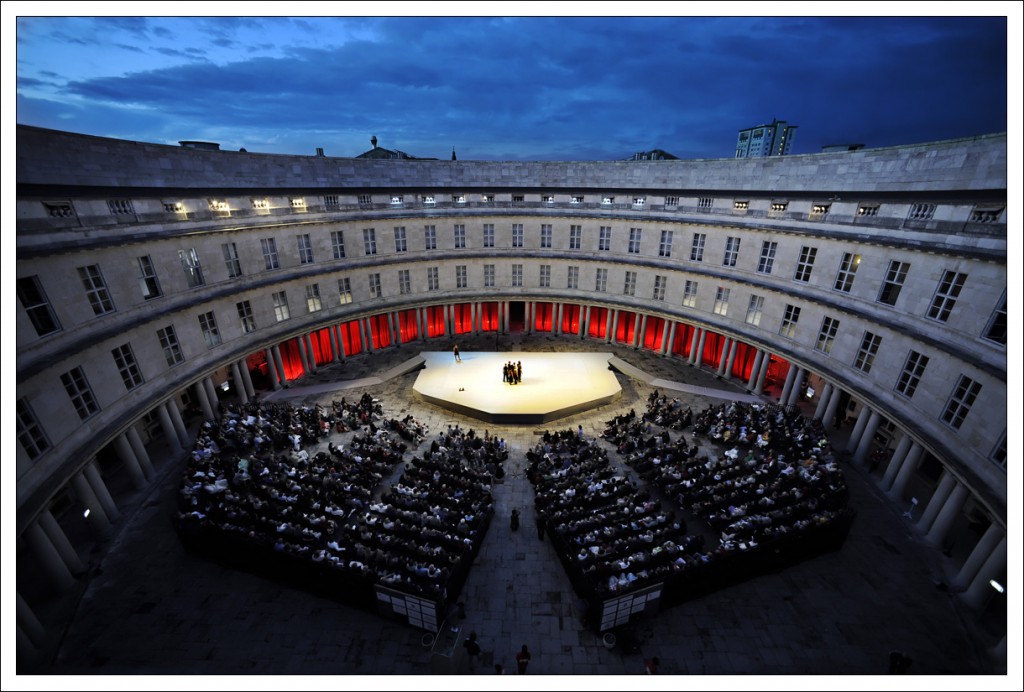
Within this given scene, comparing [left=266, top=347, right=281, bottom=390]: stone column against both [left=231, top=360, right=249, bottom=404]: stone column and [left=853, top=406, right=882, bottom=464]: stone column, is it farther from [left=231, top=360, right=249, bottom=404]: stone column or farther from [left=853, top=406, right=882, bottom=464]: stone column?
[left=853, top=406, right=882, bottom=464]: stone column

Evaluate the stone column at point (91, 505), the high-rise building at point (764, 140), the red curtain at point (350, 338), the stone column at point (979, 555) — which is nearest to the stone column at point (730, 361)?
the stone column at point (979, 555)

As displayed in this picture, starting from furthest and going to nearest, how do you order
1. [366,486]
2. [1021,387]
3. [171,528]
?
[366,486] → [171,528] → [1021,387]

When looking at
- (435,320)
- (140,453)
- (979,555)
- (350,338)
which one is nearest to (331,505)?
(140,453)

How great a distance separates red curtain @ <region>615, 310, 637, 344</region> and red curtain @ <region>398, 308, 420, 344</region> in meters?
20.5

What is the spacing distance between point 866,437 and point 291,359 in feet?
135

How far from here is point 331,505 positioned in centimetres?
1916

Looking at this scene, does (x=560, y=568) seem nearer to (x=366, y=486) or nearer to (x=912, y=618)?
(x=366, y=486)

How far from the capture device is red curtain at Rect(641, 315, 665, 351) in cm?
4034

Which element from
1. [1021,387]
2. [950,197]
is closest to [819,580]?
[1021,387]

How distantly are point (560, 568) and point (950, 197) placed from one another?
84.8 ft

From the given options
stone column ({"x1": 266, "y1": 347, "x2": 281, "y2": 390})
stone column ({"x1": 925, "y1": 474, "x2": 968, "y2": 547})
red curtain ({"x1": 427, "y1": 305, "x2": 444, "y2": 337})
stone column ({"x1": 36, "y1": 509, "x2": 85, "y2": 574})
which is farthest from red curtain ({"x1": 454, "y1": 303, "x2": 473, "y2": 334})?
stone column ({"x1": 925, "y1": 474, "x2": 968, "y2": 547})

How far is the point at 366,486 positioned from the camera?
2131 cm

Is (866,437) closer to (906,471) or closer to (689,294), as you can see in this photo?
(906,471)

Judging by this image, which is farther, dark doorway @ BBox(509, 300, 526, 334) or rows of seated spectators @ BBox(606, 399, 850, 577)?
dark doorway @ BBox(509, 300, 526, 334)
